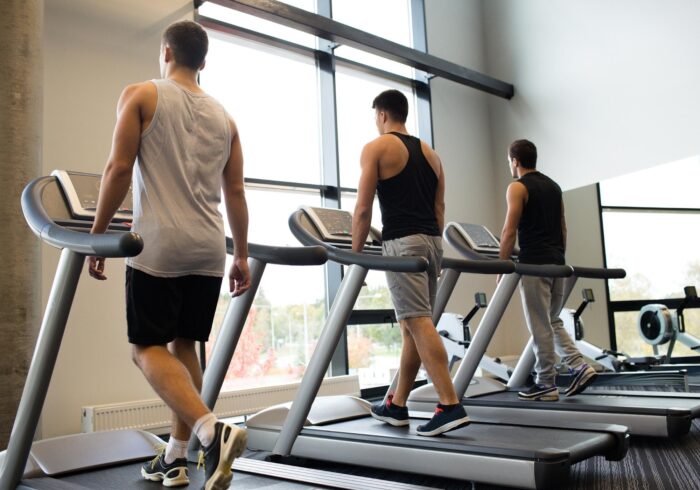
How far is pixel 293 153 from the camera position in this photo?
221 inches

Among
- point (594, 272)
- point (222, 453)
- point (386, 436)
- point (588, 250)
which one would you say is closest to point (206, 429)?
point (222, 453)

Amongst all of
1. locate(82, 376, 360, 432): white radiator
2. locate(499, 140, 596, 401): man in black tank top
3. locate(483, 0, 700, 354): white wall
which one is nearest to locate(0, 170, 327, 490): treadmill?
locate(82, 376, 360, 432): white radiator

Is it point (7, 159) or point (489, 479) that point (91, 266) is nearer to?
point (7, 159)

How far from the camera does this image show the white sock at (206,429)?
5.96 ft

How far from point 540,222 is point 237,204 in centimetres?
221

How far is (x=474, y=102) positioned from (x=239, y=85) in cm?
319

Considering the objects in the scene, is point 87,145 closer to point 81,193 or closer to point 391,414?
point 81,193

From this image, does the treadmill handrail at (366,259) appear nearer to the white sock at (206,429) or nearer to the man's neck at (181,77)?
the man's neck at (181,77)

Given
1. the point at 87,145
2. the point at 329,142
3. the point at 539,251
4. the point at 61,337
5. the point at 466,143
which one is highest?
the point at 466,143

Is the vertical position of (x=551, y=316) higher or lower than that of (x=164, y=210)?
lower

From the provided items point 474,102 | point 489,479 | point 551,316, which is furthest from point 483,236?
point 474,102

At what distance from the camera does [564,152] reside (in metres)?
6.90

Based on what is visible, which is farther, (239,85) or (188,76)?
(239,85)

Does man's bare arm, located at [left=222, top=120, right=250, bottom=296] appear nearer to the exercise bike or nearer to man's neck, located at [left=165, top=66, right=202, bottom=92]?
man's neck, located at [left=165, top=66, right=202, bottom=92]
